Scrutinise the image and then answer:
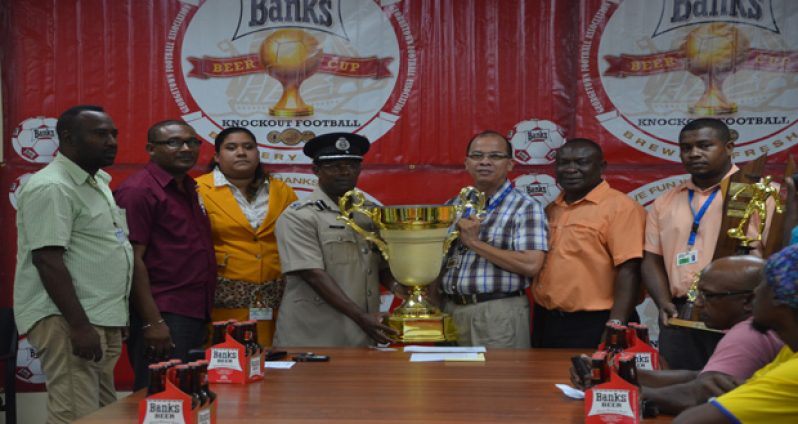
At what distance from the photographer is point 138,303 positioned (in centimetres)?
338

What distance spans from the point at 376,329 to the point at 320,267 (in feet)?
1.24

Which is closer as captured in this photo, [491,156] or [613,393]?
[613,393]

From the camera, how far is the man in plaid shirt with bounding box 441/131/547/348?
3.56m

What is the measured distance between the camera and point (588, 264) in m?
3.72

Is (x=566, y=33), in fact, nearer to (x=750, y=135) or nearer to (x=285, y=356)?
(x=750, y=135)

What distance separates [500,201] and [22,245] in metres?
1.92

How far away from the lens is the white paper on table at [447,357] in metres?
2.88

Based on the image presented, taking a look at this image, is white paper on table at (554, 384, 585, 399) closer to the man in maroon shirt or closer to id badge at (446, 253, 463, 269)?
id badge at (446, 253, 463, 269)

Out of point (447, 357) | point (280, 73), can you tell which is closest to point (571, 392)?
point (447, 357)

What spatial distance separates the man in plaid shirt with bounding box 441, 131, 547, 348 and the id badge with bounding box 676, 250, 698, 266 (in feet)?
1.77

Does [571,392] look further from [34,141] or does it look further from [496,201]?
[34,141]

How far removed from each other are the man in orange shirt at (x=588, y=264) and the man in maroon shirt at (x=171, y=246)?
57.9 inches

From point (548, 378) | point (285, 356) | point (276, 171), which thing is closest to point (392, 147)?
point (276, 171)

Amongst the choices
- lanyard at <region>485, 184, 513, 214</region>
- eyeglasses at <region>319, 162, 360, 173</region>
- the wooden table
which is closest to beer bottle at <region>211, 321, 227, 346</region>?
the wooden table
